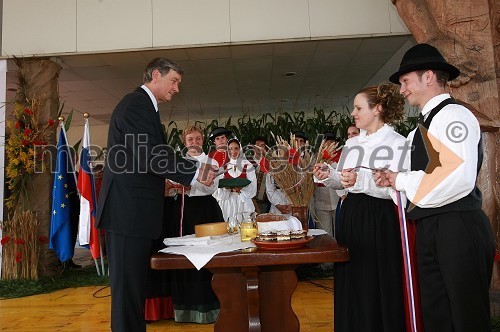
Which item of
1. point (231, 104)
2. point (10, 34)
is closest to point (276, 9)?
point (10, 34)

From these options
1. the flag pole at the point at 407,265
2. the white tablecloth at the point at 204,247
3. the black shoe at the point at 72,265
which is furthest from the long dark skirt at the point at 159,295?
the black shoe at the point at 72,265

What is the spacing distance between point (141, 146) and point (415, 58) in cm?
131

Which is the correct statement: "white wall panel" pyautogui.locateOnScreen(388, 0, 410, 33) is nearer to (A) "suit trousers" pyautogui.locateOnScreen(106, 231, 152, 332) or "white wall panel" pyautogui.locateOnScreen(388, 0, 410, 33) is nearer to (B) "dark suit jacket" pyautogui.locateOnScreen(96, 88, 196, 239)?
(B) "dark suit jacket" pyautogui.locateOnScreen(96, 88, 196, 239)

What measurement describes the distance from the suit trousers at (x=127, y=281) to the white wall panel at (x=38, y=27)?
3.72m

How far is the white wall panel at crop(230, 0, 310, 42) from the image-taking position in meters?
4.90

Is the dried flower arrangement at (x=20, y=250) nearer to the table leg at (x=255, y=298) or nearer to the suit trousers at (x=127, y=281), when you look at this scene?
the suit trousers at (x=127, y=281)

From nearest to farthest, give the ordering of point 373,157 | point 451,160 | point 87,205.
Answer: point 451,160 < point 373,157 < point 87,205

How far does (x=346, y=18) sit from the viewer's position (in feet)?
16.1

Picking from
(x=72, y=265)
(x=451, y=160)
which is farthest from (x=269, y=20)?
(x=72, y=265)

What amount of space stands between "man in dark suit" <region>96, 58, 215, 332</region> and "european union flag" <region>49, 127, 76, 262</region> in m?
2.92

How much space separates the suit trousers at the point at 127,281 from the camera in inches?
79.8

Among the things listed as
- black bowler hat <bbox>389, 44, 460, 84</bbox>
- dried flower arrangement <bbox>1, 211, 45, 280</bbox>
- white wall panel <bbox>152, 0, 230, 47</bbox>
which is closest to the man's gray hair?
black bowler hat <bbox>389, 44, 460, 84</bbox>

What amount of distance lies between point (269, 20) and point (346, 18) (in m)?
0.89

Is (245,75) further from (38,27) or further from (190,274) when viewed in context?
(190,274)
